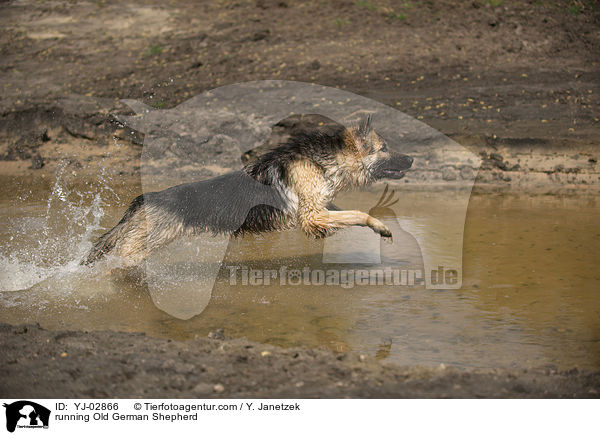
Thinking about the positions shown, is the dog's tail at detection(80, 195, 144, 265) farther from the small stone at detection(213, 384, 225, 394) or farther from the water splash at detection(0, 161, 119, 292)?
the small stone at detection(213, 384, 225, 394)

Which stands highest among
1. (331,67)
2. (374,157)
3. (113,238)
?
(331,67)

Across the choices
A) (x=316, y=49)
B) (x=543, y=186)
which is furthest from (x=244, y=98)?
(x=543, y=186)

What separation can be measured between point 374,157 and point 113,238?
2.86 m

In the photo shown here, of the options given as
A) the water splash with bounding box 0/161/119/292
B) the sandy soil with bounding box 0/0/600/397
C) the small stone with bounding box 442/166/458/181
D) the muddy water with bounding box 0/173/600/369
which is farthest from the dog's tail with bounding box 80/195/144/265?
the small stone with bounding box 442/166/458/181

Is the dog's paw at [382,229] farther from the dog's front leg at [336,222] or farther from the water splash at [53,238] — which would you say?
the water splash at [53,238]

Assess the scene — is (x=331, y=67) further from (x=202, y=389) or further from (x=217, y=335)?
(x=202, y=389)

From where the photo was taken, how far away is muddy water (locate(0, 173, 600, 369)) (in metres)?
4.92

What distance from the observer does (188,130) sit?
1145cm

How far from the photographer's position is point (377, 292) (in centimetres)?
607

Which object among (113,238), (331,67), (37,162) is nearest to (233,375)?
(113,238)
